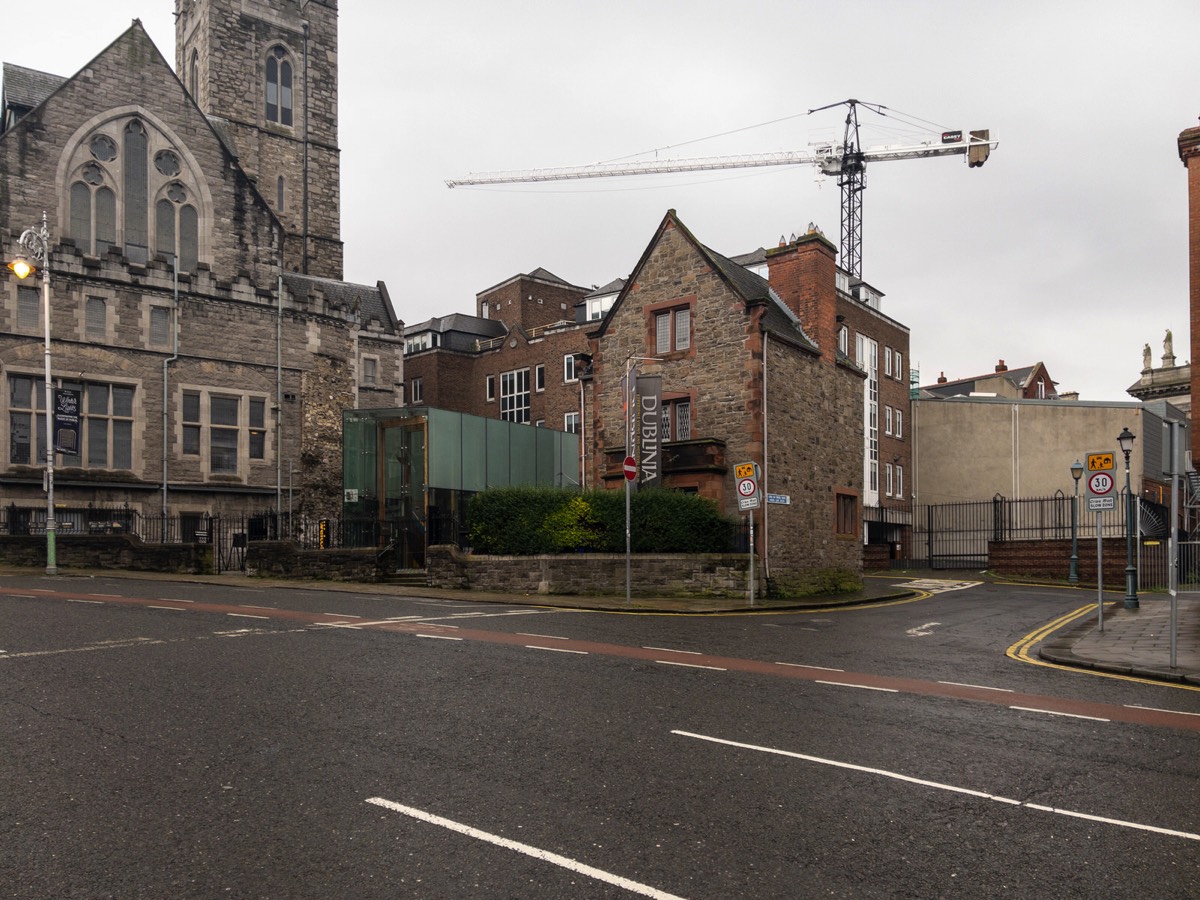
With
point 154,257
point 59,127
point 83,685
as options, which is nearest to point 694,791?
point 83,685

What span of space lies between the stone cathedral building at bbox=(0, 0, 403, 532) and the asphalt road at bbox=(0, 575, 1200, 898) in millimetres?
24336

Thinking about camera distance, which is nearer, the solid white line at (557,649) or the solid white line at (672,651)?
the solid white line at (557,649)

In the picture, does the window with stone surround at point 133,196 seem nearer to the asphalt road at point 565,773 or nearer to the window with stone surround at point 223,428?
the window with stone surround at point 223,428

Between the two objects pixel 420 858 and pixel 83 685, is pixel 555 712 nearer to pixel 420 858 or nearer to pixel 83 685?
pixel 420 858

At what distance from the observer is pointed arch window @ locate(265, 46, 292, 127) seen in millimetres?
55031

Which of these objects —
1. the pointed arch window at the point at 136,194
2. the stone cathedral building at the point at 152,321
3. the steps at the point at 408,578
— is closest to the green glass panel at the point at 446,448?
the steps at the point at 408,578

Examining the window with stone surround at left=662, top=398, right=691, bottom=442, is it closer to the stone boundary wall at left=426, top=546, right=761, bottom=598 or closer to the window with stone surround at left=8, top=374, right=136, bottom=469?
the stone boundary wall at left=426, top=546, right=761, bottom=598

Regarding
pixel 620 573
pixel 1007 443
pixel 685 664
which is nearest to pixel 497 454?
pixel 620 573

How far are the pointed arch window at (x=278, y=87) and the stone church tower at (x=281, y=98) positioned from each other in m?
0.06

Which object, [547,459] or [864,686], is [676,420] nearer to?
[547,459]

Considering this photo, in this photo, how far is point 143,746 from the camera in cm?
770

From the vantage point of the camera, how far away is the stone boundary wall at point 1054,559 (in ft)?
125

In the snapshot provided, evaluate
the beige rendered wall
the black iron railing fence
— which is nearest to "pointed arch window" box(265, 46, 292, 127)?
the black iron railing fence

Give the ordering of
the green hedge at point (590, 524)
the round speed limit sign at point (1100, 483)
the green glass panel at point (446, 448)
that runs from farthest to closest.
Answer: the green glass panel at point (446, 448)
the green hedge at point (590, 524)
the round speed limit sign at point (1100, 483)
